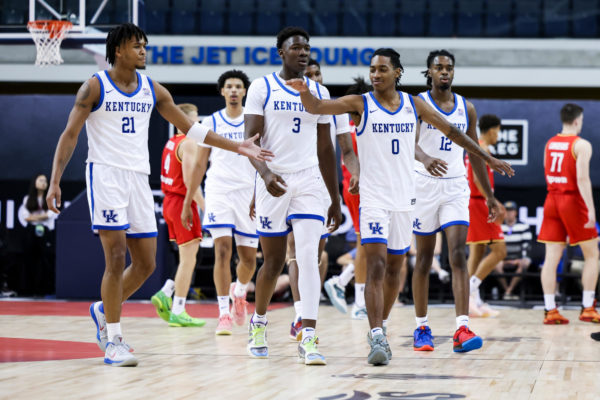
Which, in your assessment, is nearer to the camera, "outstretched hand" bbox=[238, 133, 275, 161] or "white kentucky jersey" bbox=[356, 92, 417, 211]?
"outstretched hand" bbox=[238, 133, 275, 161]

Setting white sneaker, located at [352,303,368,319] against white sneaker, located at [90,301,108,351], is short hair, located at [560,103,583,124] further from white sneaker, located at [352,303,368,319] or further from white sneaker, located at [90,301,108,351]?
white sneaker, located at [90,301,108,351]

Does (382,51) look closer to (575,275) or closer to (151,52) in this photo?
(575,275)

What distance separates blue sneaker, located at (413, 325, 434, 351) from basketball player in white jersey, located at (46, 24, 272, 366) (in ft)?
6.28

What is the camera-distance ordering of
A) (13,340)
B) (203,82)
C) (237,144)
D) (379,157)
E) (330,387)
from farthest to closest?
(203,82) < (13,340) < (379,157) < (237,144) < (330,387)

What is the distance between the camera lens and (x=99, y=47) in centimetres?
1175

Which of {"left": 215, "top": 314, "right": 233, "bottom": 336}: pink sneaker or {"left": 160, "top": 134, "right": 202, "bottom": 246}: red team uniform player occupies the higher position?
{"left": 160, "top": 134, "right": 202, "bottom": 246}: red team uniform player

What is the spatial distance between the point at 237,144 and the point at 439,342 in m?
2.48

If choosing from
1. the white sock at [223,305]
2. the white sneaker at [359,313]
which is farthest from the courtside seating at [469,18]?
the white sock at [223,305]

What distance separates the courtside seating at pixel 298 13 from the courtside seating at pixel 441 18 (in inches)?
106

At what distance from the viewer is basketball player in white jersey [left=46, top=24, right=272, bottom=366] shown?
5230mm

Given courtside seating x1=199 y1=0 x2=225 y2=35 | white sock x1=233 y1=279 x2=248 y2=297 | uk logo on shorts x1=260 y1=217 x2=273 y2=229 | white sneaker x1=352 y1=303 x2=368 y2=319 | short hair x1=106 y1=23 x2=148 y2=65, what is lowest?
white sneaker x1=352 y1=303 x2=368 y2=319

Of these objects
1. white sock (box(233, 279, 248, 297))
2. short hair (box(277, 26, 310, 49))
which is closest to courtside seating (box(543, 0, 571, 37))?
white sock (box(233, 279, 248, 297))

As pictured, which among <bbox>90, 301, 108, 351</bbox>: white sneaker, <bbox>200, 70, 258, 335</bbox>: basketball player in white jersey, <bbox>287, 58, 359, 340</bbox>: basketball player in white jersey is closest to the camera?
<bbox>90, 301, 108, 351</bbox>: white sneaker

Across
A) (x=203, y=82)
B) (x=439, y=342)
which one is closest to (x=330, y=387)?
(x=439, y=342)
